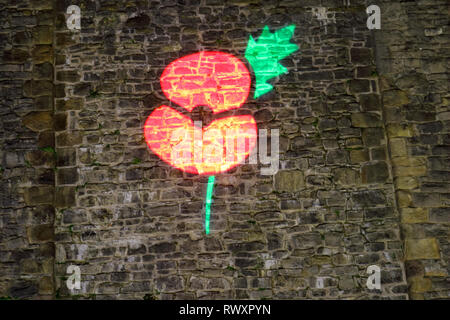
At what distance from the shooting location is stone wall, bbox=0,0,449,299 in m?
4.03

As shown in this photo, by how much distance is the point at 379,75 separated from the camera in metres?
4.40

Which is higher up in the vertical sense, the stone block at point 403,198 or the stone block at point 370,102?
the stone block at point 370,102

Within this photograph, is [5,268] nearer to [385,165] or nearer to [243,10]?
[243,10]

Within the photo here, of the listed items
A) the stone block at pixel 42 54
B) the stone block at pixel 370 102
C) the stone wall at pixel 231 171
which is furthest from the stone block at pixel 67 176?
the stone block at pixel 370 102

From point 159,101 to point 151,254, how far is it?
157 centimetres

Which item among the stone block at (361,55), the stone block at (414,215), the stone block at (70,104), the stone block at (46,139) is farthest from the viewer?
the stone block at (361,55)

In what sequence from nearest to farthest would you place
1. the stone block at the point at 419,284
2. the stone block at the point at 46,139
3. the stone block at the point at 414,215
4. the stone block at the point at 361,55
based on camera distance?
the stone block at the point at 419,284, the stone block at the point at 414,215, the stone block at the point at 46,139, the stone block at the point at 361,55

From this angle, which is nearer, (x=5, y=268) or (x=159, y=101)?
(x=5, y=268)

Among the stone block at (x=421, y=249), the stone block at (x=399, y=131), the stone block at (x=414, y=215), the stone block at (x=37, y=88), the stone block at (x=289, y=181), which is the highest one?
the stone block at (x=37, y=88)

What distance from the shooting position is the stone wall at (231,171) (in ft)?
13.2

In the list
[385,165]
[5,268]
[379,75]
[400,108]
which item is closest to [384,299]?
[385,165]

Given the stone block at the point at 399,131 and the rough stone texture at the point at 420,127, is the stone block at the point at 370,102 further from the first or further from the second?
the stone block at the point at 399,131

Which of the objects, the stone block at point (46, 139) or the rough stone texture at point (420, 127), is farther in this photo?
the stone block at point (46, 139)

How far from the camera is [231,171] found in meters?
4.23
